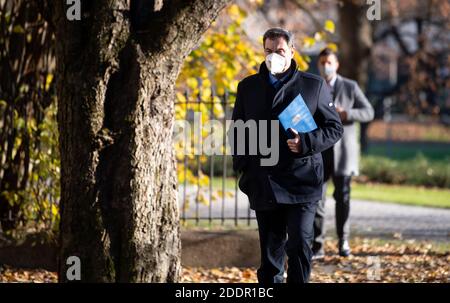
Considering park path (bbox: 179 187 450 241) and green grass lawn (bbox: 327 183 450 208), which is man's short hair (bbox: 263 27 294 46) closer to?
park path (bbox: 179 187 450 241)

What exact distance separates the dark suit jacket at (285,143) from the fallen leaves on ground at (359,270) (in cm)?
A: 232

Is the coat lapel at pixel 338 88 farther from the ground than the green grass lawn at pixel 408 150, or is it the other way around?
the coat lapel at pixel 338 88

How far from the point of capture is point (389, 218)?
1418 centimetres

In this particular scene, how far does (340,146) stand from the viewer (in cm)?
934

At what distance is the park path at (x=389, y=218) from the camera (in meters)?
12.2

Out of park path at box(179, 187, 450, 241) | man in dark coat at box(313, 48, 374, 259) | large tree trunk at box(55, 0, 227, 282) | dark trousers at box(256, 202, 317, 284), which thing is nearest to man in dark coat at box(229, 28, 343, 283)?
dark trousers at box(256, 202, 317, 284)

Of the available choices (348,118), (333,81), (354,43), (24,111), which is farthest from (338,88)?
(354,43)

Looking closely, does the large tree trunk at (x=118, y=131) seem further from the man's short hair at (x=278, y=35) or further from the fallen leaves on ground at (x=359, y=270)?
the fallen leaves on ground at (x=359, y=270)

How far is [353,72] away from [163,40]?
63.2 ft

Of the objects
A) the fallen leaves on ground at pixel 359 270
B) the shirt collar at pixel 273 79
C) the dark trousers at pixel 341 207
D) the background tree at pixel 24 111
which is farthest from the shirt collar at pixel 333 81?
the shirt collar at pixel 273 79

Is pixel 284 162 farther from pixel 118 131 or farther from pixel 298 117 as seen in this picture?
pixel 118 131

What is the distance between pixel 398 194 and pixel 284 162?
13.3m

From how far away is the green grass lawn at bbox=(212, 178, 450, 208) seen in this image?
17.0 metres
